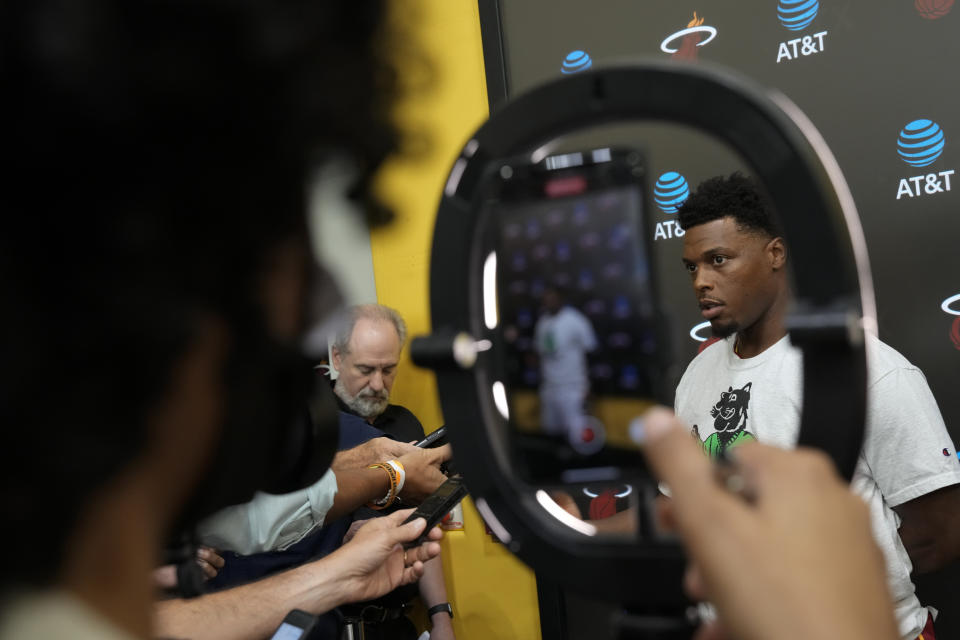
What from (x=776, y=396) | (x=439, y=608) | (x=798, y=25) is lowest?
(x=439, y=608)

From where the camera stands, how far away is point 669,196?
6.92 ft

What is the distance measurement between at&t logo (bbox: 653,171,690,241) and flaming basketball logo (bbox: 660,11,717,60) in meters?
0.32

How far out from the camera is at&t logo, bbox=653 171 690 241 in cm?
209

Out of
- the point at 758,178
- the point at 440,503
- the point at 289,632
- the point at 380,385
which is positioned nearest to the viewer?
the point at 758,178

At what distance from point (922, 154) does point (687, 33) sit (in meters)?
0.70

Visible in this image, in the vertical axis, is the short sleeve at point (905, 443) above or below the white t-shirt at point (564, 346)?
below

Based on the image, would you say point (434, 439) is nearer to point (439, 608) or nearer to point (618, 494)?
point (618, 494)

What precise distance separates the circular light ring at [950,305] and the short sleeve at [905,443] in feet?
1.44

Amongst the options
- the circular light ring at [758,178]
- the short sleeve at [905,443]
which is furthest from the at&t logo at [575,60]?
the circular light ring at [758,178]

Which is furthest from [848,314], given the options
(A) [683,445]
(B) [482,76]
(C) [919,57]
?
(B) [482,76]

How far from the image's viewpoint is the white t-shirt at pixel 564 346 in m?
0.41

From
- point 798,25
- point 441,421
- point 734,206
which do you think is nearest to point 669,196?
point 734,206

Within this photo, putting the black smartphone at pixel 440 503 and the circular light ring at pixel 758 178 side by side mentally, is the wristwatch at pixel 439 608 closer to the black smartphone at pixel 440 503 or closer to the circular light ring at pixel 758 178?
the black smartphone at pixel 440 503

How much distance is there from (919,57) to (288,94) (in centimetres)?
186
